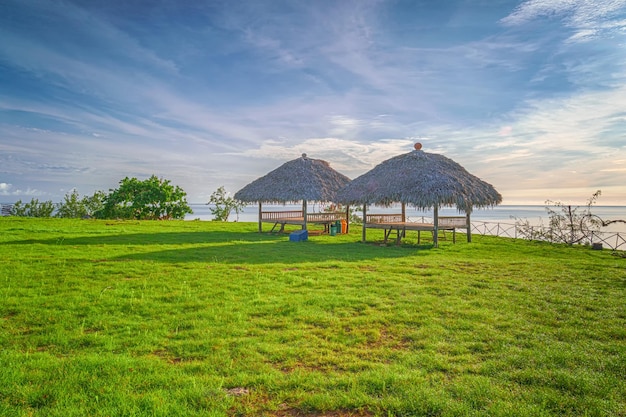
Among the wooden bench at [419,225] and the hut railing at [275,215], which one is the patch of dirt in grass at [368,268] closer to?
the wooden bench at [419,225]

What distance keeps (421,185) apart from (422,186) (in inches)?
2.9

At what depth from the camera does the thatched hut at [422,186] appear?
1348cm

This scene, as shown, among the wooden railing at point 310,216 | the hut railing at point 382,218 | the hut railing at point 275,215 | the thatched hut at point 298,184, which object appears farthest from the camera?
the hut railing at point 275,215

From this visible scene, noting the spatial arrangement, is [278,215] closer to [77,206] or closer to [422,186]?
[422,186]

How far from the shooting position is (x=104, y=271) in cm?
777

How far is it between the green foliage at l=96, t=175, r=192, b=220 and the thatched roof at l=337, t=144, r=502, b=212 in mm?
15616

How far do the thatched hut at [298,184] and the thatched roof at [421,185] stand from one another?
1.50 metres

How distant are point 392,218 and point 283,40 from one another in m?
9.70

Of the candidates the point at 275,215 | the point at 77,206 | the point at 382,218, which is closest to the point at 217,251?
the point at 382,218

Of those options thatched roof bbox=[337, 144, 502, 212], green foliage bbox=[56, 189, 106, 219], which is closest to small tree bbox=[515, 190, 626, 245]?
thatched roof bbox=[337, 144, 502, 212]

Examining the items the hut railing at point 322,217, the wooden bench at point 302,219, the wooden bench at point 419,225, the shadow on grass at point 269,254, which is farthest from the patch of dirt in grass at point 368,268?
the hut railing at point 322,217

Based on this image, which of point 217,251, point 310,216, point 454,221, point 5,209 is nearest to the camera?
point 217,251

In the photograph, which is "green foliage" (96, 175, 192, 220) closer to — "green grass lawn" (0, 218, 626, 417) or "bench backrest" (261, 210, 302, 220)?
"bench backrest" (261, 210, 302, 220)

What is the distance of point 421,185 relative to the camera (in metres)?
13.9
